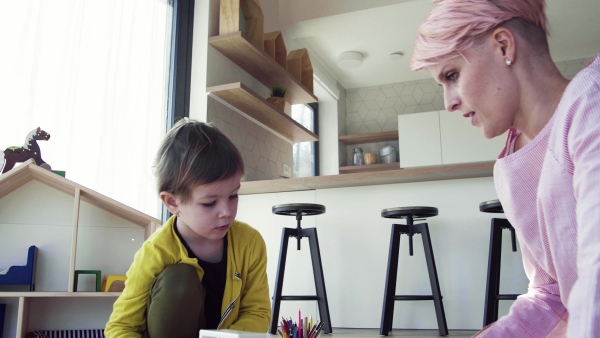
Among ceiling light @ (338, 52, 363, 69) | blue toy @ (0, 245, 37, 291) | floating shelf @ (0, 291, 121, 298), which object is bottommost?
floating shelf @ (0, 291, 121, 298)

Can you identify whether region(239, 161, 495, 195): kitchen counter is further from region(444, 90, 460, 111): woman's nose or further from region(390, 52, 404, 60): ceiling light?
region(390, 52, 404, 60): ceiling light

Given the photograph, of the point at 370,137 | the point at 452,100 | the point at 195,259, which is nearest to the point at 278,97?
the point at 370,137

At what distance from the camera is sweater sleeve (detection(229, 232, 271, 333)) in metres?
1.62

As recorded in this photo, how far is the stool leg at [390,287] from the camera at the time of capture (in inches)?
109

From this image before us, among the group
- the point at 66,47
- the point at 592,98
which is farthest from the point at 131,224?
the point at 592,98

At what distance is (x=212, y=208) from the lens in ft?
4.94

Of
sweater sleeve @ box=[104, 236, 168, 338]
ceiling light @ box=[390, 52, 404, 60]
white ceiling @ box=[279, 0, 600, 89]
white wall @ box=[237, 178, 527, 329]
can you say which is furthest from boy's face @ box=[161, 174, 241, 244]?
ceiling light @ box=[390, 52, 404, 60]

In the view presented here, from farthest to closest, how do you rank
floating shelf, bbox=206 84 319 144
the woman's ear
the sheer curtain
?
floating shelf, bbox=206 84 319 144 → the sheer curtain → the woman's ear

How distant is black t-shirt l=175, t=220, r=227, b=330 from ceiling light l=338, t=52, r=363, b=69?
163 inches

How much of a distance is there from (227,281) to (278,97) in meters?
2.82

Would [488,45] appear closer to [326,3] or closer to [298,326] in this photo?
[298,326]

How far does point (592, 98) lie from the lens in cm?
61

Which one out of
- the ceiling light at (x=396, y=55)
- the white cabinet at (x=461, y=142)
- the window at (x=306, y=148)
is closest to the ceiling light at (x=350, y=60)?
the ceiling light at (x=396, y=55)

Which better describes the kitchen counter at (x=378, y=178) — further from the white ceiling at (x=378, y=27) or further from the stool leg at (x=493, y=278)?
the white ceiling at (x=378, y=27)
